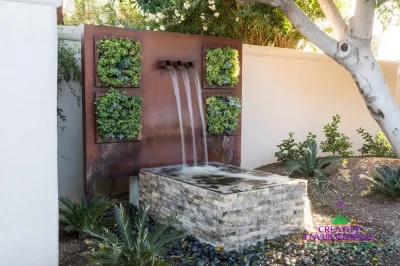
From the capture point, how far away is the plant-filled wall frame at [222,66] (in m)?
6.50

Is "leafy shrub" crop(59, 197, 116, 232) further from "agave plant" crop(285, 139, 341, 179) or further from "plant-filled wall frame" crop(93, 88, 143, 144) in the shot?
"agave plant" crop(285, 139, 341, 179)

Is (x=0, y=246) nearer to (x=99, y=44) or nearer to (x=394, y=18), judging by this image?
(x=99, y=44)

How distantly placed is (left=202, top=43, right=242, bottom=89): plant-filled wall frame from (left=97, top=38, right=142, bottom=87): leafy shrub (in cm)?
112

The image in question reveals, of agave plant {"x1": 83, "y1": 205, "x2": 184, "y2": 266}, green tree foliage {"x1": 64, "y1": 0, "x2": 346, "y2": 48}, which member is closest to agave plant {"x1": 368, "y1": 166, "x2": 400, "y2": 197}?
green tree foliage {"x1": 64, "y1": 0, "x2": 346, "y2": 48}

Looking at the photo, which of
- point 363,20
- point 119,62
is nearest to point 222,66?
point 119,62

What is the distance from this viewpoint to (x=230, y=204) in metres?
4.27

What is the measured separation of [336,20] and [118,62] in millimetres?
3383

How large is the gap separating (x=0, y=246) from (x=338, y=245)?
3314 millimetres

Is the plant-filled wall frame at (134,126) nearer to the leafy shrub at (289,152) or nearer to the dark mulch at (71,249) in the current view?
the dark mulch at (71,249)

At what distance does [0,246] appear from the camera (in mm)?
3391

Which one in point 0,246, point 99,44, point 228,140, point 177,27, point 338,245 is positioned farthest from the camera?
point 177,27

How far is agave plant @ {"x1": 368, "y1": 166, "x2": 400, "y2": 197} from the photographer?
5.88 m

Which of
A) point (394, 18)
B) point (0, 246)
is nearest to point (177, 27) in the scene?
point (394, 18)

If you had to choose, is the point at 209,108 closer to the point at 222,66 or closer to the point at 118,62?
the point at 222,66
